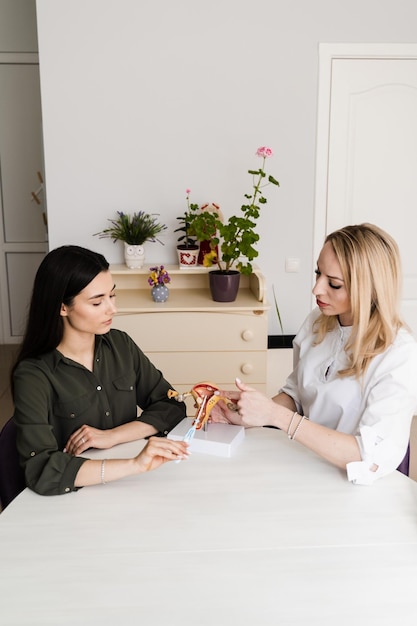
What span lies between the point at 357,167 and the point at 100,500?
104 inches

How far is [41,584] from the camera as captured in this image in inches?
51.3

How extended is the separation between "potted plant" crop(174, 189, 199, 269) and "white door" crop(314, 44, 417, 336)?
0.68 meters

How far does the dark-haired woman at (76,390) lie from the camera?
5.46 feet

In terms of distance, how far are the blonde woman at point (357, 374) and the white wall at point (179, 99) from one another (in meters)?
1.73

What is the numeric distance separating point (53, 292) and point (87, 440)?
417 millimetres

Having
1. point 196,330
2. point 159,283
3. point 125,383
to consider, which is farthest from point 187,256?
point 125,383

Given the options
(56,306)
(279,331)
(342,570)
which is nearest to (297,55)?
(279,331)

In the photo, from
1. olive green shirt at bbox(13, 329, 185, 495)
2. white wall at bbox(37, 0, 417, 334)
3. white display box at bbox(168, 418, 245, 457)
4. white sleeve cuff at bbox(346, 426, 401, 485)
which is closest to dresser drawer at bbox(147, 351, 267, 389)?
white wall at bbox(37, 0, 417, 334)

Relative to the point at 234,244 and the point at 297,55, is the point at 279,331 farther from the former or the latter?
the point at 297,55

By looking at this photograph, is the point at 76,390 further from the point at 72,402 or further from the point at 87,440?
the point at 87,440

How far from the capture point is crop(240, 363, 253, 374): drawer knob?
3297 mm

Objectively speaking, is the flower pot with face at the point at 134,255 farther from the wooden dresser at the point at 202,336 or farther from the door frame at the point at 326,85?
the door frame at the point at 326,85

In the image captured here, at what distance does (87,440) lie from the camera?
186cm

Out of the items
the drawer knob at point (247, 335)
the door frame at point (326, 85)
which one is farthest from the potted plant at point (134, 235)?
the door frame at point (326, 85)
